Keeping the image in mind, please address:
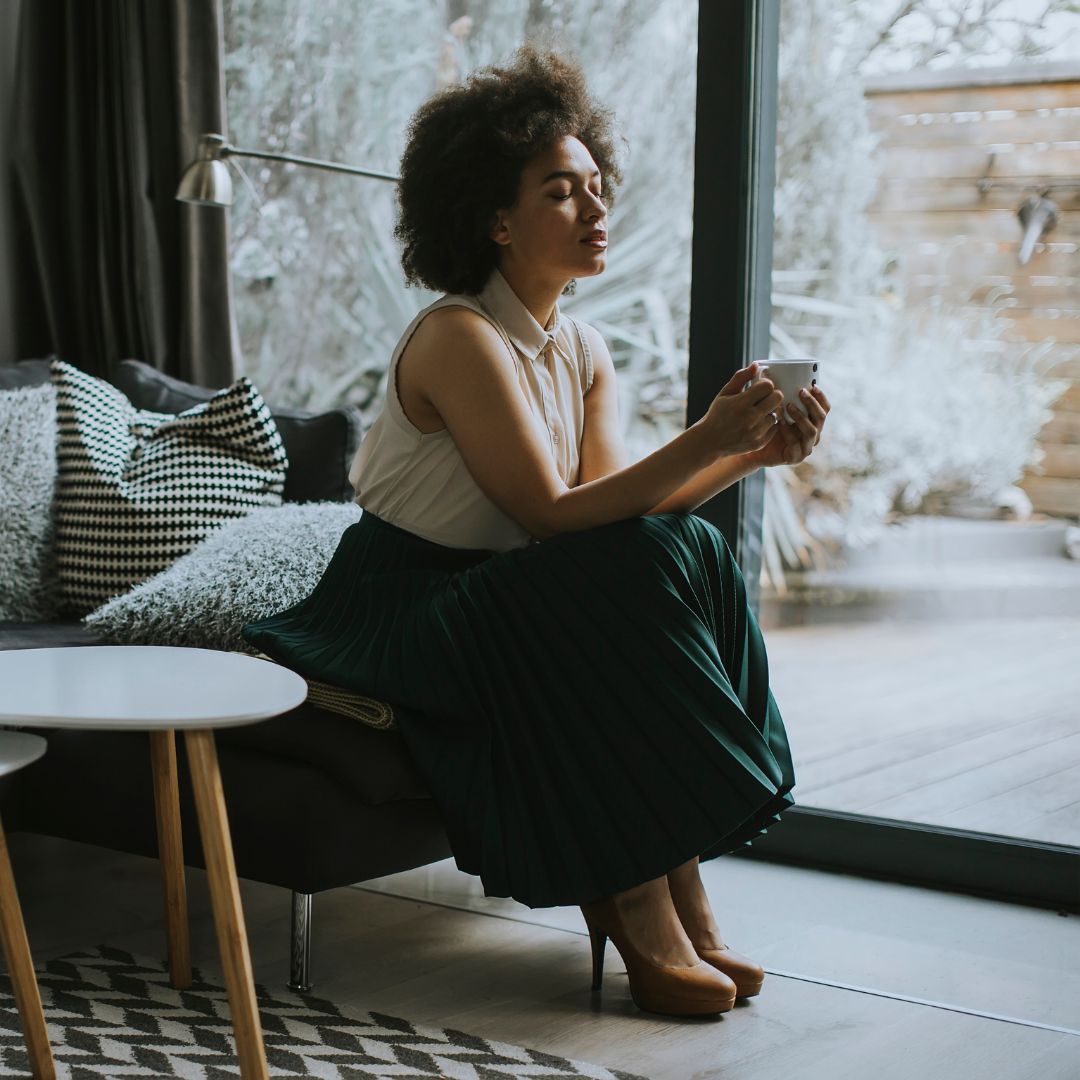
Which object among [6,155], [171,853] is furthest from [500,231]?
[6,155]

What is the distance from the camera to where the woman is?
176cm

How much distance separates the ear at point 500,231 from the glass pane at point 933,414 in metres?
0.78

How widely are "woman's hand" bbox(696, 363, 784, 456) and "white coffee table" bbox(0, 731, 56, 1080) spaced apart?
2.90ft

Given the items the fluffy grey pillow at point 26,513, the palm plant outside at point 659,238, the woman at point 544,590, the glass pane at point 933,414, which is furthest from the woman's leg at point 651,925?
the fluffy grey pillow at point 26,513

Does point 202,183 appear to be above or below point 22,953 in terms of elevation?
above

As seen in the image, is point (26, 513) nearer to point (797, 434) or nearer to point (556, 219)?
point (556, 219)

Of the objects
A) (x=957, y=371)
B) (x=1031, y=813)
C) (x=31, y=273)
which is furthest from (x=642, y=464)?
(x=31, y=273)

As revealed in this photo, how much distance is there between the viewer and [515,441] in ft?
6.15

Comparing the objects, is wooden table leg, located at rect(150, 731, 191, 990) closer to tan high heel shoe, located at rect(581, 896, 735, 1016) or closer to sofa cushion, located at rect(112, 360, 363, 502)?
tan high heel shoe, located at rect(581, 896, 735, 1016)

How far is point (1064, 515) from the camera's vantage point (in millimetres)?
2336

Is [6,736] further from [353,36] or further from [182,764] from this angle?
[353,36]

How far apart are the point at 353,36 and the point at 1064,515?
6.23ft

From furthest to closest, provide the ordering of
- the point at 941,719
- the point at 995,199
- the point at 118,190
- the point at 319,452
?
the point at 118,190, the point at 319,452, the point at 941,719, the point at 995,199

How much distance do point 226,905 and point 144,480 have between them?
51.5 inches
